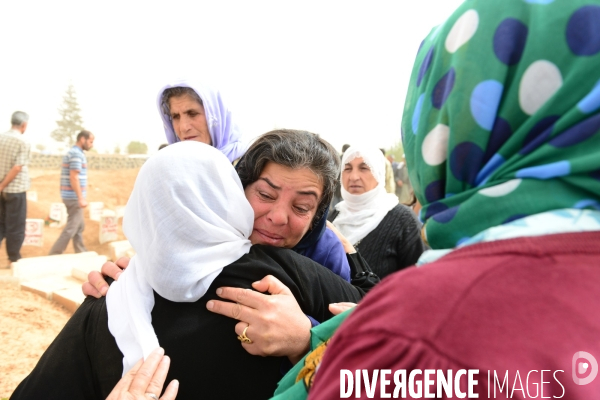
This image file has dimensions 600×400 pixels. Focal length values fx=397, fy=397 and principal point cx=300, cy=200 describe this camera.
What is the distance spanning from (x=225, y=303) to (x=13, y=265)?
6.52m

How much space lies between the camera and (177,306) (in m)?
1.36

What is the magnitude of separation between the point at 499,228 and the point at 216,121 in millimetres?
2782

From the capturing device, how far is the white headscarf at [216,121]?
121 inches

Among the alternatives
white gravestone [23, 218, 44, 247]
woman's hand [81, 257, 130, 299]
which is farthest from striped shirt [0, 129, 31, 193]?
woman's hand [81, 257, 130, 299]

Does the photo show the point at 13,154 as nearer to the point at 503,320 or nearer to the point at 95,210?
the point at 95,210

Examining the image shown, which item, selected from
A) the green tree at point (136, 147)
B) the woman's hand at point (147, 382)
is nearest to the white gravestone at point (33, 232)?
the woman's hand at point (147, 382)

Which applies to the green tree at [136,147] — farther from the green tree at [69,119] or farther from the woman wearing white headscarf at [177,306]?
the woman wearing white headscarf at [177,306]

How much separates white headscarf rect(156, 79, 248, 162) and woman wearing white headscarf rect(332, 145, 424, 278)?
122cm

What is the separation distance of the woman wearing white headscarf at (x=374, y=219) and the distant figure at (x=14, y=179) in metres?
5.55

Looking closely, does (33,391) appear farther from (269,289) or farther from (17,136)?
(17,136)

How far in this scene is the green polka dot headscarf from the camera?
2.08ft

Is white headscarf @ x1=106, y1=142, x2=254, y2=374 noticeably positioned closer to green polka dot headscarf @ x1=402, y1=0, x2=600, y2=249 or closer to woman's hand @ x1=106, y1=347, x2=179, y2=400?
woman's hand @ x1=106, y1=347, x2=179, y2=400

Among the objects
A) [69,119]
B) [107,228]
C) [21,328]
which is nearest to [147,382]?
[21,328]

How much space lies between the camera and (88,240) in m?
12.4
